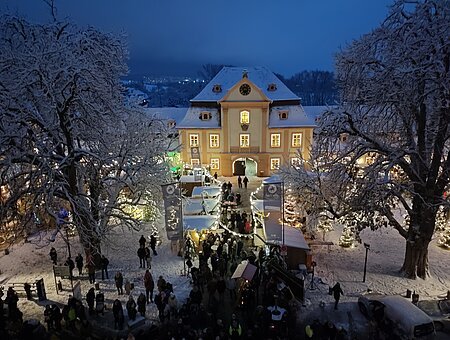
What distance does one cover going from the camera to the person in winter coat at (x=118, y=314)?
39.6ft

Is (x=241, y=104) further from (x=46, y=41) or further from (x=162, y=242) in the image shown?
(x=46, y=41)

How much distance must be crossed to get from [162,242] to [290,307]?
927 centimetres

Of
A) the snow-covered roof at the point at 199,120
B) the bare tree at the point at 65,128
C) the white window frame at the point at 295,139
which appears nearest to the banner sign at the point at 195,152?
the snow-covered roof at the point at 199,120

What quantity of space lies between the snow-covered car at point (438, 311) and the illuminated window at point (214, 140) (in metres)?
24.0

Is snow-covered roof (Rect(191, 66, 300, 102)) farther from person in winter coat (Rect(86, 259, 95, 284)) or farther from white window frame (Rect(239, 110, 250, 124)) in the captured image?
person in winter coat (Rect(86, 259, 95, 284))

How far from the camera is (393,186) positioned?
45.6 ft

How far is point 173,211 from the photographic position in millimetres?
16203

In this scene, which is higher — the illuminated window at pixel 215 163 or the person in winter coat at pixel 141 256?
the illuminated window at pixel 215 163

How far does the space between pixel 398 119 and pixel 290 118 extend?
1977 centimetres

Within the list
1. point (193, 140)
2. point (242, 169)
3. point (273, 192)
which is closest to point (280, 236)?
point (273, 192)

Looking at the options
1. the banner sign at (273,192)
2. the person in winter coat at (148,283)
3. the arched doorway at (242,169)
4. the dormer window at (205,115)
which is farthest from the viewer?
the arched doorway at (242,169)

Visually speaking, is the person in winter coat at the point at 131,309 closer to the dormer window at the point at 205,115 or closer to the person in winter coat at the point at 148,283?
the person in winter coat at the point at 148,283

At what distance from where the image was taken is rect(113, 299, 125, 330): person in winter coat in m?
12.1

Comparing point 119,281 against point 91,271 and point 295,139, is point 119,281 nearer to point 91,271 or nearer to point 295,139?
point 91,271
